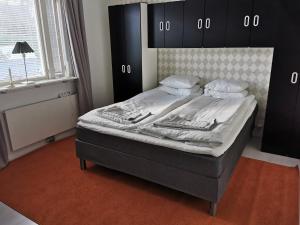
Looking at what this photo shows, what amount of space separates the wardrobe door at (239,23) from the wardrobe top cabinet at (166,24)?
0.69 meters

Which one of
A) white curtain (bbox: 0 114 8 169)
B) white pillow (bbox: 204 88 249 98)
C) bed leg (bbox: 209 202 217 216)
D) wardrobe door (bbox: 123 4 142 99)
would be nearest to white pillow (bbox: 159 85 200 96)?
white pillow (bbox: 204 88 249 98)

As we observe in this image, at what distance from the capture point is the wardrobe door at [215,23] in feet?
10.1

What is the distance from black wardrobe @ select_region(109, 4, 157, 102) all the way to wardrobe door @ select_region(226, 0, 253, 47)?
126 centimetres

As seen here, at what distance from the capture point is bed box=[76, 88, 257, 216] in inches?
75.3

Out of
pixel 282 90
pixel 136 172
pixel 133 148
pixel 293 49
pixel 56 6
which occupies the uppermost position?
pixel 56 6

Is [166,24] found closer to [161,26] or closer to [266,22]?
[161,26]

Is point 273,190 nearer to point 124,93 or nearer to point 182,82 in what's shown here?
point 182,82

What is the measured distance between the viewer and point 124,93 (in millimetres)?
4004

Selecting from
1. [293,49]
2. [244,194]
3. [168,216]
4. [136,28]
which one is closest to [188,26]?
[136,28]

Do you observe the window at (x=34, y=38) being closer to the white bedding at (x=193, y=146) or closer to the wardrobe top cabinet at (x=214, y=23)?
the white bedding at (x=193, y=146)

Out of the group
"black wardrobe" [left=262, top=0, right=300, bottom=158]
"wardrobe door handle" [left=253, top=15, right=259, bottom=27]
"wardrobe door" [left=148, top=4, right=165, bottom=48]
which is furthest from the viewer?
"wardrobe door" [left=148, top=4, right=165, bottom=48]

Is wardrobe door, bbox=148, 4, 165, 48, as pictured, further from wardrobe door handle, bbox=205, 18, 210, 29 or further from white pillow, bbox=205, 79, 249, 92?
white pillow, bbox=205, 79, 249, 92

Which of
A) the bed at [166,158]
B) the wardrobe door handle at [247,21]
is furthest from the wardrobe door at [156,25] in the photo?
the bed at [166,158]

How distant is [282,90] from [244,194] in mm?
1368
